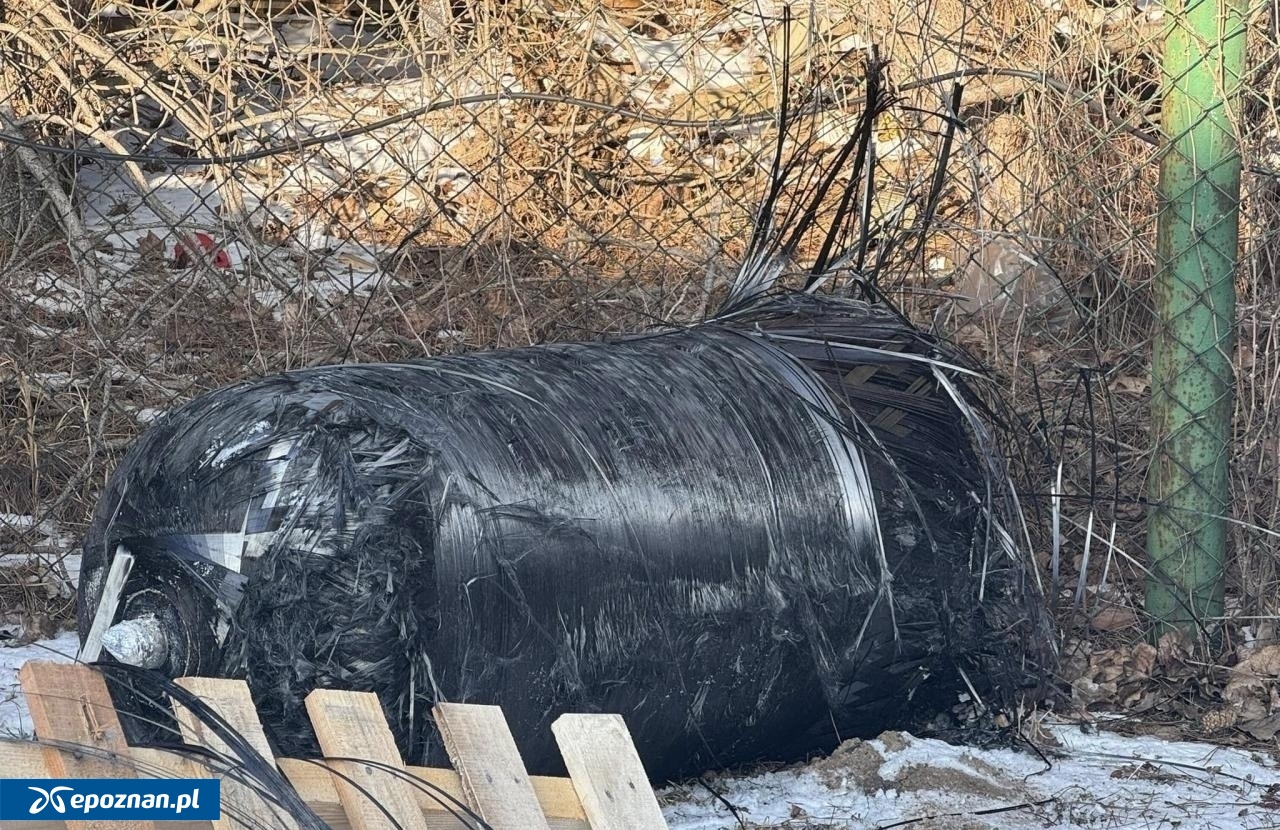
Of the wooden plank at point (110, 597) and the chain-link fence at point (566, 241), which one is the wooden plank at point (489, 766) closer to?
the wooden plank at point (110, 597)

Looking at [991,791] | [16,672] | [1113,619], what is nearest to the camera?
[991,791]

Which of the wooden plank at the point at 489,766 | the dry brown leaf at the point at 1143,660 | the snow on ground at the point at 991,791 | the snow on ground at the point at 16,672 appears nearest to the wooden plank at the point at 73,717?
the wooden plank at the point at 489,766

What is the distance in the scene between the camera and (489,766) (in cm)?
193

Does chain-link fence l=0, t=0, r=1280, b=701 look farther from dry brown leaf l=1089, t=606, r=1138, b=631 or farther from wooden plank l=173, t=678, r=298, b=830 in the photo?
wooden plank l=173, t=678, r=298, b=830

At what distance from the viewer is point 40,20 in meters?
4.25

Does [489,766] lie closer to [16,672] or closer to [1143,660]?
[16,672]

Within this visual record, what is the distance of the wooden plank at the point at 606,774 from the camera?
6.24 feet

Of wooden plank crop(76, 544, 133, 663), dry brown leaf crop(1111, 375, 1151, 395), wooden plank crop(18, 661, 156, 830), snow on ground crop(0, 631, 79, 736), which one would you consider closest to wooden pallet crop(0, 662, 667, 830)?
wooden plank crop(18, 661, 156, 830)

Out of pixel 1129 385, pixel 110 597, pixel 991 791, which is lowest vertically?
pixel 991 791

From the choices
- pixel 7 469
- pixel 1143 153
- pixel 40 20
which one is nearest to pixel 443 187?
pixel 40 20

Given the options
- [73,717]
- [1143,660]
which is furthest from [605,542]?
[1143,660]

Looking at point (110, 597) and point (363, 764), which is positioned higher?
point (110, 597)

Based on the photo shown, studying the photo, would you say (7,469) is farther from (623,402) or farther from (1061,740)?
(1061,740)

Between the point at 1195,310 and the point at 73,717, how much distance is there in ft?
7.94
